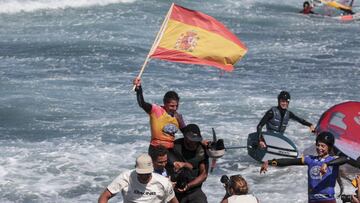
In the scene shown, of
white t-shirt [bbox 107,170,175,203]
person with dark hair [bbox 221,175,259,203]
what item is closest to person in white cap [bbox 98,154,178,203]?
white t-shirt [bbox 107,170,175,203]

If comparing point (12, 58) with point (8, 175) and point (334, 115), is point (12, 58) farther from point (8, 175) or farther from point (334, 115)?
point (334, 115)

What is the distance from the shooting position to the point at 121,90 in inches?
800

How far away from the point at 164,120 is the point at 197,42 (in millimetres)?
1592

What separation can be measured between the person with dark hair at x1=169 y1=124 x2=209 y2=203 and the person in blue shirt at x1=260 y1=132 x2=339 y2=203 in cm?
68

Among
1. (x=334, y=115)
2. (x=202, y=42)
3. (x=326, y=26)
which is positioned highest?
(x=202, y=42)

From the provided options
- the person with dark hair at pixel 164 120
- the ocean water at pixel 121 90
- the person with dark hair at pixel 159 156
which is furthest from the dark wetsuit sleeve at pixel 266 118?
the person with dark hair at pixel 159 156

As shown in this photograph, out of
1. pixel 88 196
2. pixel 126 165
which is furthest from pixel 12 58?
pixel 88 196

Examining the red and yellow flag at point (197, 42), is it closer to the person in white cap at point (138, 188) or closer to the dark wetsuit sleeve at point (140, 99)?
the dark wetsuit sleeve at point (140, 99)

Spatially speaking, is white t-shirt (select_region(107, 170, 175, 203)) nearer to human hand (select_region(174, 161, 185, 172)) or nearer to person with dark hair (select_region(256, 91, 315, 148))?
human hand (select_region(174, 161, 185, 172))

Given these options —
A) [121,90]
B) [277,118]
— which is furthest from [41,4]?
[277,118]

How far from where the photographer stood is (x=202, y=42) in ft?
35.7

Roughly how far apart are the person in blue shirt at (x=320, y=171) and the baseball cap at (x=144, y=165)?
1921 millimetres

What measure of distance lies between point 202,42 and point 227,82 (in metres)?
10.7

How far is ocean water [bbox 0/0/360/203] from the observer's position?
545 inches
